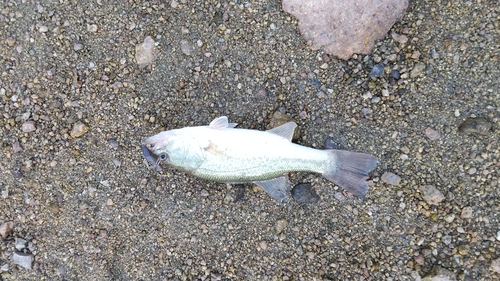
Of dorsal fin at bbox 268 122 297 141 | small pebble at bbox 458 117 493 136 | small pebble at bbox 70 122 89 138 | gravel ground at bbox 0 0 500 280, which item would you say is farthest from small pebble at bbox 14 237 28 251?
small pebble at bbox 458 117 493 136

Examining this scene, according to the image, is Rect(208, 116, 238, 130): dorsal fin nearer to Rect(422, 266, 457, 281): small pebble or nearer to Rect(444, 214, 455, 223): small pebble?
Rect(444, 214, 455, 223): small pebble

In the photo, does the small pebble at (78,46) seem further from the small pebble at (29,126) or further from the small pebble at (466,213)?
the small pebble at (466,213)

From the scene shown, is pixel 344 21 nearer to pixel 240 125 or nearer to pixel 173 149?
pixel 240 125

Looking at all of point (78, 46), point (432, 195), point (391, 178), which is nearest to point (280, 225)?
point (391, 178)

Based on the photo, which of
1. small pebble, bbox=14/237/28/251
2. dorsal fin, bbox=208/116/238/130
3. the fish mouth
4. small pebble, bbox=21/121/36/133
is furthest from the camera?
small pebble, bbox=14/237/28/251

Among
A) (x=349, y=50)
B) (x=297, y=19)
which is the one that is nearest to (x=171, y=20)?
(x=297, y=19)

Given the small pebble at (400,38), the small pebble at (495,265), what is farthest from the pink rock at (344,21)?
the small pebble at (495,265)
